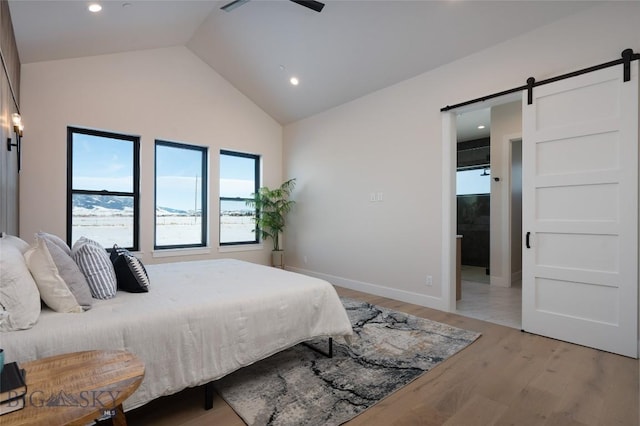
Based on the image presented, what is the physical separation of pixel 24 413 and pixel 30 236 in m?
3.91

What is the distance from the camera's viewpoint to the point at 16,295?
4.65 ft

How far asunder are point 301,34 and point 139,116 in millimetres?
2554

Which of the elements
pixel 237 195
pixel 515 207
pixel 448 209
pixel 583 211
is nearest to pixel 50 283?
pixel 448 209

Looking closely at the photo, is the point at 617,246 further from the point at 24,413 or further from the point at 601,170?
the point at 24,413

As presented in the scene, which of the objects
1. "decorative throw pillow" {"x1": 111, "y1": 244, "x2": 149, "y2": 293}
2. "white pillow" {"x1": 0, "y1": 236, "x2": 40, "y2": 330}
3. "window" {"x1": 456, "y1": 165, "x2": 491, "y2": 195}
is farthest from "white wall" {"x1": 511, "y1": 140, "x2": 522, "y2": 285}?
"white pillow" {"x1": 0, "y1": 236, "x2": 40, "y2": 330}

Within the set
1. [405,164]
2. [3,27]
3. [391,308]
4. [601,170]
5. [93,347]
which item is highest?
[3,27]

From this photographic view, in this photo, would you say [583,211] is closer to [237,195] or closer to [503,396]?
[503,396]

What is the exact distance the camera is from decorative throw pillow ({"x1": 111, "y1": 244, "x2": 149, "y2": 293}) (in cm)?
211

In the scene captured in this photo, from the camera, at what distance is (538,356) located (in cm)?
251

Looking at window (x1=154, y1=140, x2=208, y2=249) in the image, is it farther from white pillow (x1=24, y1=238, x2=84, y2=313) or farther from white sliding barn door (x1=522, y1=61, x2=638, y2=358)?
white sliding barn door (x1=522, y1=61, x2=638, y2=358)

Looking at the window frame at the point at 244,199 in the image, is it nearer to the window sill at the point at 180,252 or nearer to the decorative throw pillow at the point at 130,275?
the window sill at the point at 180,252

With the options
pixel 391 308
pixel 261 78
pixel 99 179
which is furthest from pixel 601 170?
pixel 99 179

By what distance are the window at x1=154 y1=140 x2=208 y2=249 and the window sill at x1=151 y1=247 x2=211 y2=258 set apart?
4.5 inches

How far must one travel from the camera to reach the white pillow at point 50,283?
5.28ft
